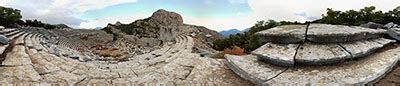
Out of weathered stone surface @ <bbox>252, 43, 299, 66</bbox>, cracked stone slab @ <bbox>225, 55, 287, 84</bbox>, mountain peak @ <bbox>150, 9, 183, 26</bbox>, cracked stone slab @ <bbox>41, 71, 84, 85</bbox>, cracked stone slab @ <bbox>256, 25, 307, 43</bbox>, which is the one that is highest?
cracked stone slab @ <bbox>256, 25, 307, 43</bbox>

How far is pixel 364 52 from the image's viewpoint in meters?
7.52

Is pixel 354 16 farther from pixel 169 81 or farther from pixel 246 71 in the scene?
pixel 169 81

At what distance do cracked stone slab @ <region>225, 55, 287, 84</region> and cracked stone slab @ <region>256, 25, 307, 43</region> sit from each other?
0.58 m

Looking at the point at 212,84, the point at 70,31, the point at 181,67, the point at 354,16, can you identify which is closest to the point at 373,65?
the point at 212,84

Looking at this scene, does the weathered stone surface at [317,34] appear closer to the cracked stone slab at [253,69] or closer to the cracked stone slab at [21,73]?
the cracked stone slab at [253,69]

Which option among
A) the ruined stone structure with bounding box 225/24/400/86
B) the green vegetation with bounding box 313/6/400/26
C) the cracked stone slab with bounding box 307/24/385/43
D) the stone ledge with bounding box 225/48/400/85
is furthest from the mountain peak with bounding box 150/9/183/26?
the stone ledge with bounding box 225/48/400/85

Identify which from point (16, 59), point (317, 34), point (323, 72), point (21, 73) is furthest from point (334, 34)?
point (16, 59)

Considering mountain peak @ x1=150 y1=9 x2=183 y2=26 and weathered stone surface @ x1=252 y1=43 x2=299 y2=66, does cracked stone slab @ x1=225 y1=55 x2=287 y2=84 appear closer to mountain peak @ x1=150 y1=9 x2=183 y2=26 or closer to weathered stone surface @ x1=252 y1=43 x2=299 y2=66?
weathered stone surface @ x1=252 y1=43 x2=299 y2=66

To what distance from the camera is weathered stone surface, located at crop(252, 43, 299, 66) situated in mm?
7225

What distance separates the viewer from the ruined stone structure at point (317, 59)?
Result: 6.68m

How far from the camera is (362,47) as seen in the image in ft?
25.3

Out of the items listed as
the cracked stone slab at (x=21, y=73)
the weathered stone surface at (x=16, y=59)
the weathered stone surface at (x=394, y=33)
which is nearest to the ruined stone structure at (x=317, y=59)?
the weathered stone surface at (x=394, y=33)

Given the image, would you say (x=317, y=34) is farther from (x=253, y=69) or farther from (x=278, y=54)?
(x=253, y=69)

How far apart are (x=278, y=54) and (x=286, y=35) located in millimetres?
668
